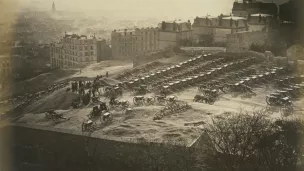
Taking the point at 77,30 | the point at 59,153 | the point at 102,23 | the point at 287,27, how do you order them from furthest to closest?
the point at 287,27 → the point at 102,23 → the point at 77,30 → the point at 59,153

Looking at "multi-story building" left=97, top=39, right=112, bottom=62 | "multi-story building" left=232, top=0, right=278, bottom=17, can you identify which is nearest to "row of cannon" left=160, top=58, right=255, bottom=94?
"multi-story building" left=97, top=39, right=112, bottom=62

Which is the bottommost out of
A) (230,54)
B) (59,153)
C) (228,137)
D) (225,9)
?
(59,153)

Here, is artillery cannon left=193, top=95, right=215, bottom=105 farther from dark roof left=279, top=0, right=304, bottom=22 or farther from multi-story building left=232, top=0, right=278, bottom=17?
multi-story building left=232, top=0, right=278, bottom=17

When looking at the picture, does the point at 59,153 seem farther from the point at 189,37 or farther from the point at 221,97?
the point at 189,37

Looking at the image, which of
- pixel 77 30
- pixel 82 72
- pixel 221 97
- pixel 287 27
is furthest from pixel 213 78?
pixel 287 27

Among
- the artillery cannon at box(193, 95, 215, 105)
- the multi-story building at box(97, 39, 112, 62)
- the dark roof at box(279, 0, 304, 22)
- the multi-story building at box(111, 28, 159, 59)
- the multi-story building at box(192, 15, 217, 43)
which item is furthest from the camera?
the dark roof at box(279, 0, 304, 22)
